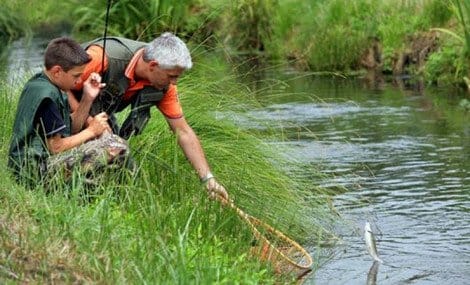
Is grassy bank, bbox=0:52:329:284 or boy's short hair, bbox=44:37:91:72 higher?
boy's short hair, bbox=44:37:91:72

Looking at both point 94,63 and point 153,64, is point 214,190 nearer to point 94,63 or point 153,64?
point 153,64

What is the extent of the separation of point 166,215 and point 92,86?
3.82 ft

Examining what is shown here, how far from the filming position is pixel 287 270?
230 inches

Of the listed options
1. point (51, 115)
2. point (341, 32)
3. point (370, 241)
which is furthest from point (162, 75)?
point (341, 32)

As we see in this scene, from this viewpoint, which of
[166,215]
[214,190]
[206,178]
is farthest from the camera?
[206,178]

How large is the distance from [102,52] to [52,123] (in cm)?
61

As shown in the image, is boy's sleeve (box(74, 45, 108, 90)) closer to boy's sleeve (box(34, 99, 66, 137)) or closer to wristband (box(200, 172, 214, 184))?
boy's sleeve (box(34, 99, 66, 137))

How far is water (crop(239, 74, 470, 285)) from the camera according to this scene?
693cm

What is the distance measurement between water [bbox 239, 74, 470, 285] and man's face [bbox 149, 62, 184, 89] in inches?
50.7

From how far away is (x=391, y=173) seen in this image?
1038 cm

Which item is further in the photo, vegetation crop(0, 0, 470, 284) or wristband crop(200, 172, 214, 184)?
wristband crop(200, 172, 214, 184)

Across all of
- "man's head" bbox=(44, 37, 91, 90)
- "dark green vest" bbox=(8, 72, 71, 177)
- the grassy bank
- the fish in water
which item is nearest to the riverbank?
the grassy bank

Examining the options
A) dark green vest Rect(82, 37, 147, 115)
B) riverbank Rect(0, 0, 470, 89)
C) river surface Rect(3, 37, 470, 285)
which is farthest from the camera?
riverbank Rect(0, 0, 470, 89)

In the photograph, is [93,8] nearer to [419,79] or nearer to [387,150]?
[419,79]
